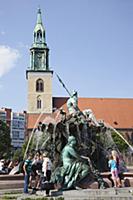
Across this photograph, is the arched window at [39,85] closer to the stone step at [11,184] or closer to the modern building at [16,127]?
the stone step at [11,184]

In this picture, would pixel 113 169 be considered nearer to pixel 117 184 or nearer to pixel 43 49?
pixel 117 184

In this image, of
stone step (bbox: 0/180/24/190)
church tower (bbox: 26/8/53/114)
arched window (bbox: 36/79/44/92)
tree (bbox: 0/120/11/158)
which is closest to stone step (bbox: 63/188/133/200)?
stone step (bbox: 0/180/24/190)

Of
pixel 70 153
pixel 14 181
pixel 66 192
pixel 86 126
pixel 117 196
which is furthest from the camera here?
pixel 86 126

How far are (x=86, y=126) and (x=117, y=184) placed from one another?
6.62m

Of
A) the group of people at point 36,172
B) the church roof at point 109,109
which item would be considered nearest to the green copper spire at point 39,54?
the church roof at point 109,109

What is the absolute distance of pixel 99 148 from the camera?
64.1 ft

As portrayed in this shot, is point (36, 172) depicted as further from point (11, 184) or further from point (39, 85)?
point (39, 85)

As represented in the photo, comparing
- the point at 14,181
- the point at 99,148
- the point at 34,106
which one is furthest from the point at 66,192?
the point at 34,106

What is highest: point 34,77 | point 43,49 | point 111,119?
point 43,49

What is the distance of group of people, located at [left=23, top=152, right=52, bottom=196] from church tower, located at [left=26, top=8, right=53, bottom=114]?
59.3 metres

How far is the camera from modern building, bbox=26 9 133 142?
74.8m

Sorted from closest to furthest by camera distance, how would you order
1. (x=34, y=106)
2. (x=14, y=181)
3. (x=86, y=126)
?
(x=14, y=181)
(x=86, y=126)
(x=34, y=106)

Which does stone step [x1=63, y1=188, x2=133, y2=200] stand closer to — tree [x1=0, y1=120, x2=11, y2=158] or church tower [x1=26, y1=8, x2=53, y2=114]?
tree [x1=0, y1=120, x2=11, y2=158]

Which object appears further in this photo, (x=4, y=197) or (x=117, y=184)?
(x=117, y=184)
